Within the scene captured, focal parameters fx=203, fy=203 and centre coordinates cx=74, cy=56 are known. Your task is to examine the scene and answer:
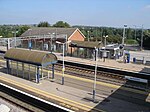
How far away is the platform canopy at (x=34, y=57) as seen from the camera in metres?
21.0

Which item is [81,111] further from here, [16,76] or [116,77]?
[16,76]

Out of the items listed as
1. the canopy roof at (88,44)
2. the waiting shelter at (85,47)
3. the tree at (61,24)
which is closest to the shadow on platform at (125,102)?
the canopy roof at (88,44)

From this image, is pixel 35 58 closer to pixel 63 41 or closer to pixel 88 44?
pixel 88 44

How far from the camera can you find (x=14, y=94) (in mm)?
19141

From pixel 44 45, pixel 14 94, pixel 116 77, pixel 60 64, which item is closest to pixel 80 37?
pixel 44 45

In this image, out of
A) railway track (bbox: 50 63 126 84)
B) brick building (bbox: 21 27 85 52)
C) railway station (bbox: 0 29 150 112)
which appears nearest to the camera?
railway station (bbox: 0 29 150 112)

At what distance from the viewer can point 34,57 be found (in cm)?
2164

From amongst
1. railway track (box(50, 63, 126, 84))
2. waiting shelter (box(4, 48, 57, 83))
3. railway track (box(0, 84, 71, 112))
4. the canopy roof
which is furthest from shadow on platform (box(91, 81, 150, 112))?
the canopy roof

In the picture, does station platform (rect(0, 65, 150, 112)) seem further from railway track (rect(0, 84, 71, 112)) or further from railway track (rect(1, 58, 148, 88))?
railway track (rect(1, 58, 148, 88))

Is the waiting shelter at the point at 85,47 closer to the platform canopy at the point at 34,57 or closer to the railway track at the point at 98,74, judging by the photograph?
the railway track at the point at 98,74

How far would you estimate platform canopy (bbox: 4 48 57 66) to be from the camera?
20959mm

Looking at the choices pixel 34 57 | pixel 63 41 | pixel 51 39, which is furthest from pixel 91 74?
pixel 63 41

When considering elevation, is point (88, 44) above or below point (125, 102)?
above

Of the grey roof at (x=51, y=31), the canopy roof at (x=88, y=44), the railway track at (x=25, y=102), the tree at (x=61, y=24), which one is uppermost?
the tree at (x=61, y=24)
